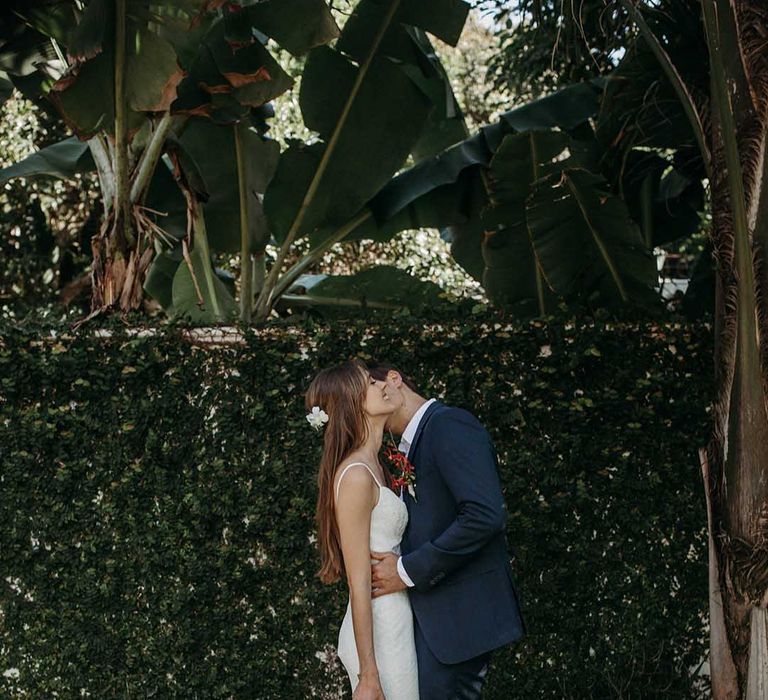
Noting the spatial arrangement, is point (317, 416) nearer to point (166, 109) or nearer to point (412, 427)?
point (412, 427)

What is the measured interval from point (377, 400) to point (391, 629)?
829 mm

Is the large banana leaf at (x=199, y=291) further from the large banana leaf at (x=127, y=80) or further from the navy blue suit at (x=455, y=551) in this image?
the navy blue suit at (x=455, y=551)

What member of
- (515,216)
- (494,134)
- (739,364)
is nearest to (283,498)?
(515,216)

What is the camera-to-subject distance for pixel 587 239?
5930 mm

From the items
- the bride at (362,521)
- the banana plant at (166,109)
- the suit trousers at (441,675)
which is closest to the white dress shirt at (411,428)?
the bride at (362,521)

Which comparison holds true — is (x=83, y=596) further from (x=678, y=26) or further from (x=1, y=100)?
(x=678, y=26)

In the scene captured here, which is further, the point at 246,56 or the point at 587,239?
the point at 246,56

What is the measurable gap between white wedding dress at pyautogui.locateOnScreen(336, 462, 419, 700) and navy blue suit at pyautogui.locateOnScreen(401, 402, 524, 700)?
44 millimetres

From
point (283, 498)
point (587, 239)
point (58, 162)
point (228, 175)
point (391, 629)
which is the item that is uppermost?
point (58, 162)

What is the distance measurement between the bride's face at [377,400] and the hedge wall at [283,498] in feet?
6.44

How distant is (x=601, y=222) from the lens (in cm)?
577

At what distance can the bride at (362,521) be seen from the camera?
134 inches

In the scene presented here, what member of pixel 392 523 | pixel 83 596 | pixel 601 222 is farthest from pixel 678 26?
pixel 83 596

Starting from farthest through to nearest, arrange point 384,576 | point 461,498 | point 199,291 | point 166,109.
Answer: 1. point 199,291
2. point 166,109
3. point 384,576
4. point 461,498
